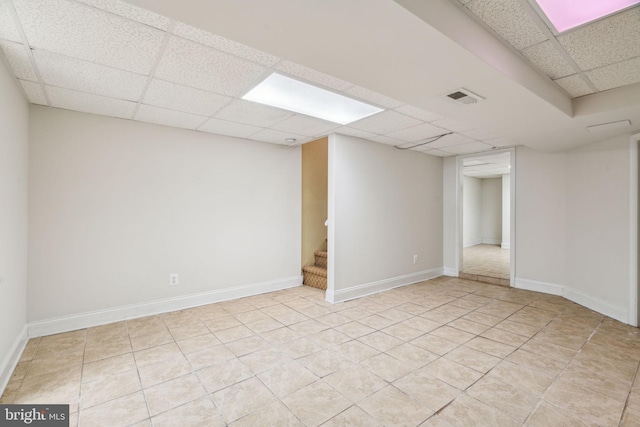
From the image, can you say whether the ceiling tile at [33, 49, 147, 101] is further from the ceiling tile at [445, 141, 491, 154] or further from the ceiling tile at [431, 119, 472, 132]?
the ceiling tile at [445, 141, 491, 154]

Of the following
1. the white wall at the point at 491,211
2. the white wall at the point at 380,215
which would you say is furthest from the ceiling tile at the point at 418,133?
the white wall at the point at 491,211

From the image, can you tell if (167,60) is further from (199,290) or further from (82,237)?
(199,290)

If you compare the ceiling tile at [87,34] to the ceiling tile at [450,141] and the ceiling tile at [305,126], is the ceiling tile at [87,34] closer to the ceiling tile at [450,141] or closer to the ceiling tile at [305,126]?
the ceiling tile at [305,126]

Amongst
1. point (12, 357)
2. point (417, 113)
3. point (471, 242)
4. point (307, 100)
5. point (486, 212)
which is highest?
point (307, 100)

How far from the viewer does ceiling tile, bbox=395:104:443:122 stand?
9.57 ft

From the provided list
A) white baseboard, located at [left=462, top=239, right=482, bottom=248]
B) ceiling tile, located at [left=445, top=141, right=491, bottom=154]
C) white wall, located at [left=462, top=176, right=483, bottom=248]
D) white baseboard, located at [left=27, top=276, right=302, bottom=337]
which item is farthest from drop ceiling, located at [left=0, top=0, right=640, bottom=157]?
white baseboard, located at [left=462, top=239, right=482, bottom=248]

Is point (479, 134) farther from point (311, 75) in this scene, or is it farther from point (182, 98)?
point (182, 98)

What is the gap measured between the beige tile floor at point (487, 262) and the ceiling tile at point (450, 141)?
2565mm

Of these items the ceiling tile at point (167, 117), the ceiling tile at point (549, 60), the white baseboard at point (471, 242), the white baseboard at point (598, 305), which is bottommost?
the white baseboard at point (598, 305)

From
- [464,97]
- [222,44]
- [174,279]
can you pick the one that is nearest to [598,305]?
[464,97]

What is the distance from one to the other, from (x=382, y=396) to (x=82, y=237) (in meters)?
3.36

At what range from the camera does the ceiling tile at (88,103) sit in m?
2.61

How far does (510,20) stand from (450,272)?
15.9 feet

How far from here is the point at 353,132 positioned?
12.9ft
